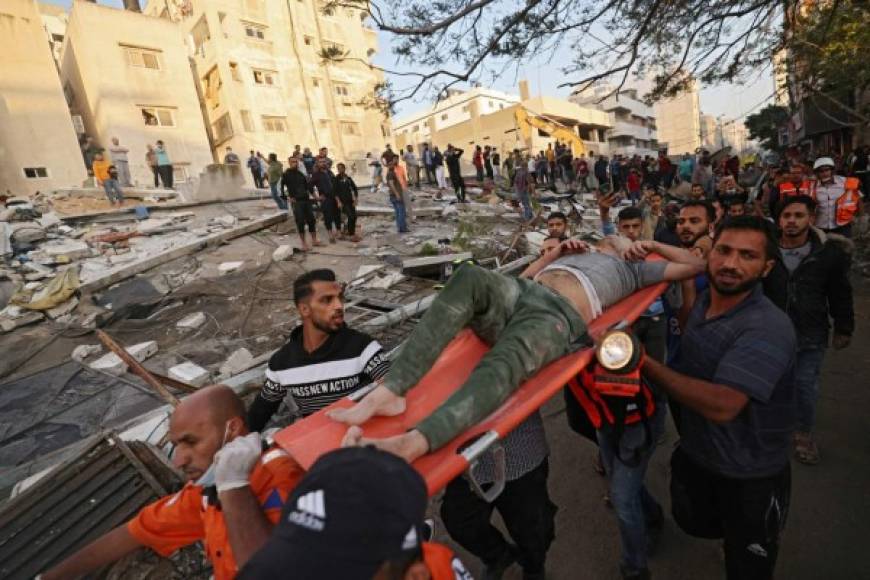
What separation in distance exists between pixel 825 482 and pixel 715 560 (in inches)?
40.1

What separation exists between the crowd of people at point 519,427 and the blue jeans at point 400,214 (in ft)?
21.9

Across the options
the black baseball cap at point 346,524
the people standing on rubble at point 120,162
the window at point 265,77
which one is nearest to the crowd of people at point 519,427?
the black baseball cap at point 346,524

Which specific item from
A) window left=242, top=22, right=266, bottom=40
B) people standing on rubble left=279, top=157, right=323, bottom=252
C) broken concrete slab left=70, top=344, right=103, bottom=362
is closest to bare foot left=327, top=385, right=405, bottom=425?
broken concrete slab left=70, top=344, right=103, bottom=362

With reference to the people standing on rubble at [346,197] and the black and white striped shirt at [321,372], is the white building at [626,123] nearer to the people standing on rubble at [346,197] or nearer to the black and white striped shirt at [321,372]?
the people standing on rubble at [346,197]

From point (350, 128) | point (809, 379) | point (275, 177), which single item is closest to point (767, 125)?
point (350, 128)

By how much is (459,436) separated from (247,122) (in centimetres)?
2471

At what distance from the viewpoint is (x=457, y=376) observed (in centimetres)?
180

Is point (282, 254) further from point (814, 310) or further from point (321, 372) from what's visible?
point (814, 310)

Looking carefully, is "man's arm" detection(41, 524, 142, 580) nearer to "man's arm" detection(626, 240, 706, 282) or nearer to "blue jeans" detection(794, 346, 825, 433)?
"man's arm" detection(626, 240, 706, 282)

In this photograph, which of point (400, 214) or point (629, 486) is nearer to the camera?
point (629, 486)

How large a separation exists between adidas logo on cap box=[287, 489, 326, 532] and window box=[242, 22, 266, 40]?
27.0 meters

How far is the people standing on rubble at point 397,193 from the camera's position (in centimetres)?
866

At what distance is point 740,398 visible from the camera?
1.40 metres

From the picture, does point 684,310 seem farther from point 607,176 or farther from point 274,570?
point 607,176
